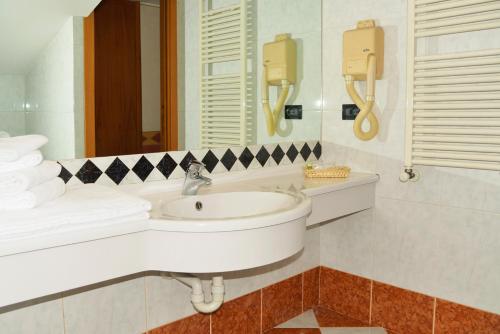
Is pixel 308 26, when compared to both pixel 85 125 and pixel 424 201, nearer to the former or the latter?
pixel 424 201

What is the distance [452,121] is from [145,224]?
51.6 inches

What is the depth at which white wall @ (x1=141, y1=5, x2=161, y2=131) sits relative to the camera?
176 centimetres

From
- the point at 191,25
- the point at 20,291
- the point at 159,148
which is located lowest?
the point at 20,291

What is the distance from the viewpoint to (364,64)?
84.6 inches

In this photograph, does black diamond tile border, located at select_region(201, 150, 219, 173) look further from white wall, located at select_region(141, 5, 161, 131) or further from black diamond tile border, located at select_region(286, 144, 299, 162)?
black diamond tile border, located at select_region(286, 144, 299, 162)

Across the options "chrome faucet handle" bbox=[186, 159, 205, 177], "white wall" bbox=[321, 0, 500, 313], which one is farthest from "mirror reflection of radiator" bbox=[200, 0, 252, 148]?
"white wall" bbox=[321, 0, 500, 313]

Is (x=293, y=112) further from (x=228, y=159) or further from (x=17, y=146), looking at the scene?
(x=17, y=146)

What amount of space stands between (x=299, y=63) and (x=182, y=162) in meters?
0.88

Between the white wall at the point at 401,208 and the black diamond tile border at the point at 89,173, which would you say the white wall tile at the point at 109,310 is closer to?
the black diamond tile border at the point at 89,173

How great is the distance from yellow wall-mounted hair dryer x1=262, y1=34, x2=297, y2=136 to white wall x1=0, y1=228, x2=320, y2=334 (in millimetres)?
747

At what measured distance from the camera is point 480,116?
6.08 ft

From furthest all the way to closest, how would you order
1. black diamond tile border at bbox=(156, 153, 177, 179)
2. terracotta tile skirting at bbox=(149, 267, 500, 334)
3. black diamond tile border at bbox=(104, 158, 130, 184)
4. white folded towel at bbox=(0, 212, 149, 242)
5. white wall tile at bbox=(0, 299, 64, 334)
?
terracotta tile skirting at bbox=(149, 267, 500, 334) → black diamond tile border at bbox=(156, 153, 177, 179) → black diamond tile border at bbox=(104, 158, 130, 184) → white wall tile at bbox=(0, 299, 64, 334) → white folded towel at bbox=(0, 212, 149, 242)

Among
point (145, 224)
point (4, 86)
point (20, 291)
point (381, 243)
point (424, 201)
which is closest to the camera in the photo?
point (20, 291)

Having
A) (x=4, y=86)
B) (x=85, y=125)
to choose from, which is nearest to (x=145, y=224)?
(x=85, y=125)
